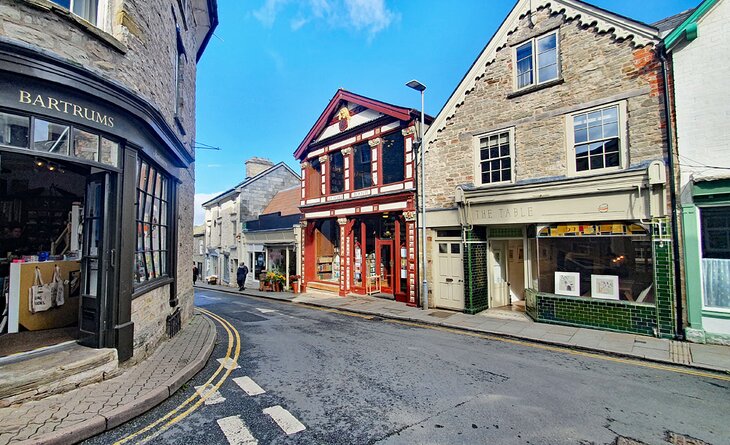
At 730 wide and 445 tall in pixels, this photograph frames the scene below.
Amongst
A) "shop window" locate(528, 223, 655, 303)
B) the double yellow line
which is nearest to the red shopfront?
"shop window" locate(528, 223, 655, 303)

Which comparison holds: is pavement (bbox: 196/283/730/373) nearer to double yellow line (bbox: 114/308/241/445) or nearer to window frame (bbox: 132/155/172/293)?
double yellow line (bbox: 114/308/241/445)

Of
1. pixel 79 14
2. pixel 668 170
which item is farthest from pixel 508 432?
pixel 79 14

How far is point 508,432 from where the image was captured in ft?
14.3

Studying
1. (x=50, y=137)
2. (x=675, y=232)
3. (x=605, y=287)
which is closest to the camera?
(x=50, y=137)

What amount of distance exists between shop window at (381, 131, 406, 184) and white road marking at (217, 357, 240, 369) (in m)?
10.2

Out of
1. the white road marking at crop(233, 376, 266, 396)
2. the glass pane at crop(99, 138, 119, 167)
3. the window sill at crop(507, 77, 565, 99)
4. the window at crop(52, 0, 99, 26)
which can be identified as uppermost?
the window sill at crop(507, 77, 565, 99)

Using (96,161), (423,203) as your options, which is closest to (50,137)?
(96,161)

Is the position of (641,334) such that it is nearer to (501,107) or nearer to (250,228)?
(501,107)

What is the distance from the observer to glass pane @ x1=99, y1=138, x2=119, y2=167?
5.85 metres

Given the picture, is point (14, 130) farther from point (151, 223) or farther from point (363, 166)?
point (363, 166)

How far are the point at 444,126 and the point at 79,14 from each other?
10.8m

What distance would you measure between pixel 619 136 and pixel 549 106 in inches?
84.4

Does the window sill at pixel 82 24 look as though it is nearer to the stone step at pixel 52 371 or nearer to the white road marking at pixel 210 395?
the stone step at pixel 52 371

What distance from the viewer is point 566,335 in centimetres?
903
